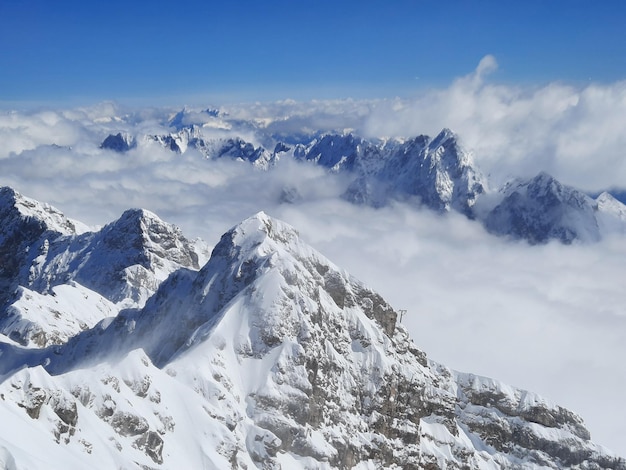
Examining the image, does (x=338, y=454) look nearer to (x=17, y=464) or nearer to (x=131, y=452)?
(x=131, y=452)

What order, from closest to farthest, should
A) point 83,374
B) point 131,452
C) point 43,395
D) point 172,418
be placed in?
1. point 43,395
2. point 131,452
3. point 83,374
4. point 172,418

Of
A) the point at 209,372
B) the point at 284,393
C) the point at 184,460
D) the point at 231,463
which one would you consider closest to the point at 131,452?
the point at 184,460

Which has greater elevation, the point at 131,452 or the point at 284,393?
the point at 284,393

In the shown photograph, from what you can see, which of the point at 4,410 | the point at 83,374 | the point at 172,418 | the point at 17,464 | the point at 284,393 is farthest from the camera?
the point at 284,393

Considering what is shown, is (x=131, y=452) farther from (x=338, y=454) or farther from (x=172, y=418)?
(x=338, y=454)

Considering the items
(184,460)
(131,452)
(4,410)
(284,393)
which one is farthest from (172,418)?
(4,410)

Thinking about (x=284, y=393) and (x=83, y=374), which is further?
(x=284, y=393)

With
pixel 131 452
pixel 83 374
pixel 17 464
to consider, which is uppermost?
pixel 83 374

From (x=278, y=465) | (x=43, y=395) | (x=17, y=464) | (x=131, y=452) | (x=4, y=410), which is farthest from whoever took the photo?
(x=278, y=465)

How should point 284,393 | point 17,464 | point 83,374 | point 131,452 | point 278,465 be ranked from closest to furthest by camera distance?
point 17,464 → point 131,452 → point 83,374 → point 278,465 → point 284,393
